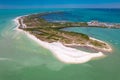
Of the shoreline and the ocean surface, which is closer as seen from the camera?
the ocean surface

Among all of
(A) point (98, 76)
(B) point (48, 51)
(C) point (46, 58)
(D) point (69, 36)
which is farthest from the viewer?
(D) point (69, 36)

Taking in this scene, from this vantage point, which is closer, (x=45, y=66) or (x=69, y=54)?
(x=45, y=66)

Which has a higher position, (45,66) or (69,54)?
(69,54)

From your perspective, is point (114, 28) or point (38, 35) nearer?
point (38, 35)

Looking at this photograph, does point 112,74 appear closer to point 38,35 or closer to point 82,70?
point 82,70

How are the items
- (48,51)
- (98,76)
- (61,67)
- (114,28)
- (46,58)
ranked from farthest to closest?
(114,28) → (48,51) → (46,58) → (61,67) → (98,76)

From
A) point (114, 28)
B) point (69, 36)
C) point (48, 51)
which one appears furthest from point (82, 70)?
point (114, 28)

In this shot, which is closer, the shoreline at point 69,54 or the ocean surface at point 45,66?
the ocean surface at point 45,66

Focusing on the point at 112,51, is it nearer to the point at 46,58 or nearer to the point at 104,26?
the point at 46,58

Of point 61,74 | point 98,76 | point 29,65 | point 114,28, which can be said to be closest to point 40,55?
point 29,65
